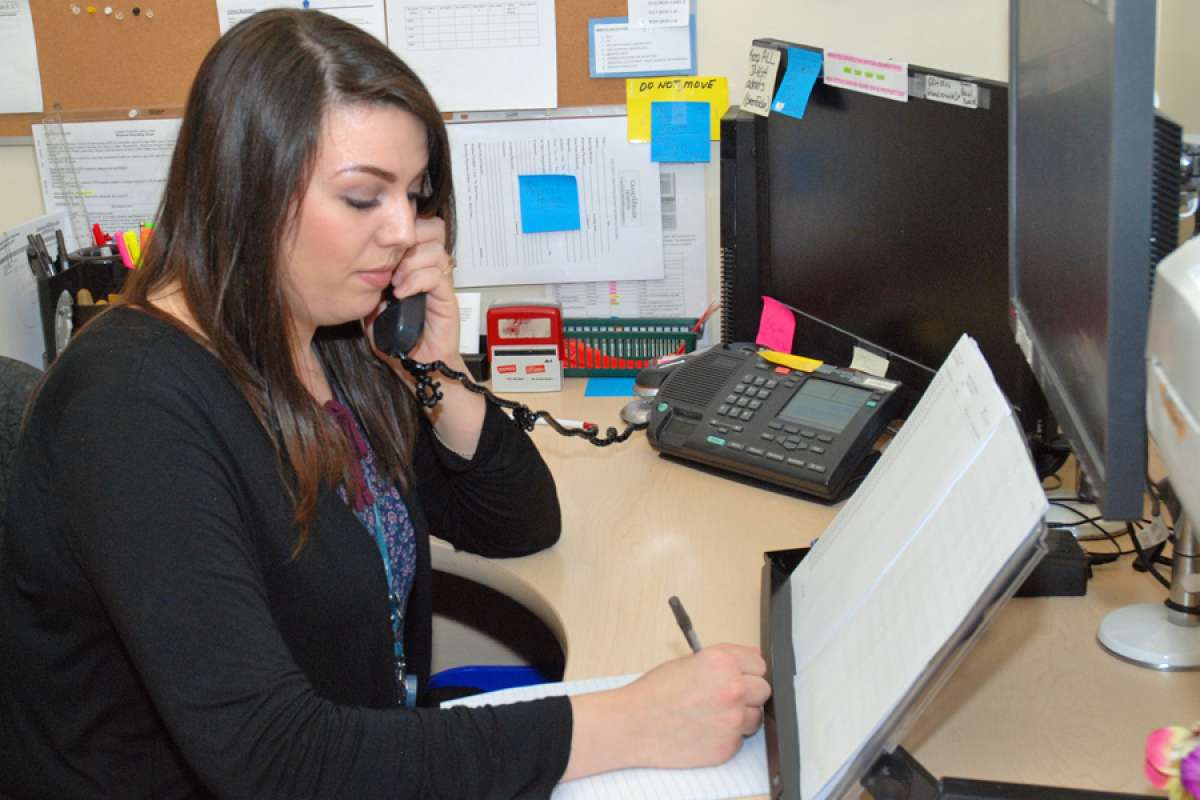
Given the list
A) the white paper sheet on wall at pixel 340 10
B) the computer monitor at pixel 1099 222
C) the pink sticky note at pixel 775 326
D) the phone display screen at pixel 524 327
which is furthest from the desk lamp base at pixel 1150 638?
the white paper sheet on wall at pixel 340 10

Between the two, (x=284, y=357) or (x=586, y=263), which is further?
(x=586, y=263)

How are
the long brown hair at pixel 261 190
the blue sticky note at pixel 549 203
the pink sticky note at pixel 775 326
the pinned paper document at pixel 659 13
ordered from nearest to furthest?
the long brown hair at pixel 261 190, the pink sticky note at pixel 775 326, the pinned paper document at pixel 659 13, the blue sticky note at pixel 549 203

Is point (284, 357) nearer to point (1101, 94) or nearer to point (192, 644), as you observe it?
point (192, 644)

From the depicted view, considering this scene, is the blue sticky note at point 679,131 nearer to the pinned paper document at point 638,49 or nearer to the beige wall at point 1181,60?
the pinned paper document at point 638,49

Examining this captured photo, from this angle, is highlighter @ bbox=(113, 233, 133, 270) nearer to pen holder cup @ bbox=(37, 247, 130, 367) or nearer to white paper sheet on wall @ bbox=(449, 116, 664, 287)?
pen holder cup @ bbox=(37, 247, 130, 367)

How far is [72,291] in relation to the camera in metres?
1.74

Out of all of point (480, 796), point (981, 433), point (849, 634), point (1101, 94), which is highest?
point (1101, 94)

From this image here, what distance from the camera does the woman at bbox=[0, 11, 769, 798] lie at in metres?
0.87

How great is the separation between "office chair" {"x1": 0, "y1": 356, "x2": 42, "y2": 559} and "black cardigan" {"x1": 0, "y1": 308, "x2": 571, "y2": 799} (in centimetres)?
21

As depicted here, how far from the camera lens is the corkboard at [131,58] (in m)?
1.81

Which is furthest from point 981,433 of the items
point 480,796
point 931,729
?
point 480,796

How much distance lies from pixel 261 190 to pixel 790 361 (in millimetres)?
747

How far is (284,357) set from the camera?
1045 millimetres

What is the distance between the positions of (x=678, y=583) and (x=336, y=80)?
1.85 ft
